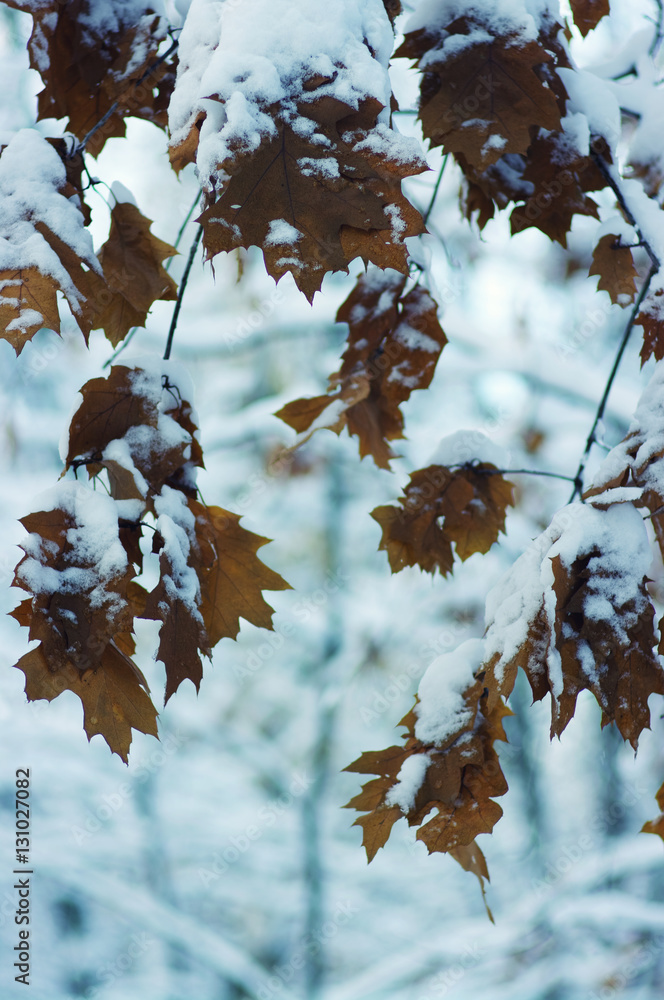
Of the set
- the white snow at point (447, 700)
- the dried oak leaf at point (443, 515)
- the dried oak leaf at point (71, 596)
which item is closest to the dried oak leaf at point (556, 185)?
the dried oak leaf at point (443, 515)

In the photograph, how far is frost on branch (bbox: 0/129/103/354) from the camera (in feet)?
2.12

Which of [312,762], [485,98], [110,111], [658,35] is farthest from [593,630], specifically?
[312,762]

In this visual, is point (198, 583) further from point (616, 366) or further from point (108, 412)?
point (616, 366)

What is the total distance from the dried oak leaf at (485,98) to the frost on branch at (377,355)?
14.5 inches

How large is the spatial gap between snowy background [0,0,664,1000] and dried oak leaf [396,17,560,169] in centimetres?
230

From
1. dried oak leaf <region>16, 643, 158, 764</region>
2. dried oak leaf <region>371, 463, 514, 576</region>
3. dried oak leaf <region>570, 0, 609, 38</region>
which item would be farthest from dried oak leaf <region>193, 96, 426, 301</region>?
dried oak leaf <region>371, 463, 514, 576</region>

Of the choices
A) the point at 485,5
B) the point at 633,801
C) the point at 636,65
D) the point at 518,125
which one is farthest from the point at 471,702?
the point at 633,801

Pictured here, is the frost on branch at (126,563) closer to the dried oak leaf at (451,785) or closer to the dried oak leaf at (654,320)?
the dried oak leaf at (451,785)

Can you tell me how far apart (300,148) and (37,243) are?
283 millimetres

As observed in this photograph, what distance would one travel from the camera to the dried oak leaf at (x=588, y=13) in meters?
0.90

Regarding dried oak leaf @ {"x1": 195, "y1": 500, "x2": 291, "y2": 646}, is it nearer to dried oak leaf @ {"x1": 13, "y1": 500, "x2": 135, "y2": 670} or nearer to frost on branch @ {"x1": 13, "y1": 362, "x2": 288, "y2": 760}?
frost on branch @ {"x1": 13, "y1": 362, "x2": 288, "y2": 760}

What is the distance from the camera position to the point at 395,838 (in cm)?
575

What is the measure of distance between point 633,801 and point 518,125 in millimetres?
6205

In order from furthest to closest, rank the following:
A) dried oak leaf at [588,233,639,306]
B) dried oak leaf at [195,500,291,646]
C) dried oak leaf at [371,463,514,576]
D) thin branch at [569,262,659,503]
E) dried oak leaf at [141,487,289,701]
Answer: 1. dried oak leaf at [371,463,514,576]
2. dried oak leaf at [588,233,639,306]
3. thin branch at [569,262,659,503]
4. dried oak leaf at [195,500,291,646]
5. dried oak leaf at [141,487,289,701]
